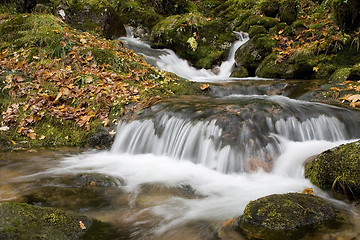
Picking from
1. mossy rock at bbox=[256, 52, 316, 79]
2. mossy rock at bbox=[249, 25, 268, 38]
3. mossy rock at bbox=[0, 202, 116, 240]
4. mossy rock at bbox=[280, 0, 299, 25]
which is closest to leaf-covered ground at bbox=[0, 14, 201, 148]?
mossy rock at bbox=[256, 52, 316, 79]

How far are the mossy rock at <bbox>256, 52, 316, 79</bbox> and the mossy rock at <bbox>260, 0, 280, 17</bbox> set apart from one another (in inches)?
226

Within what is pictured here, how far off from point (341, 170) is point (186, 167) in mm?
2254

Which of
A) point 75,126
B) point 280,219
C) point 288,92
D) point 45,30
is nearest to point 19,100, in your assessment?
point 75,126

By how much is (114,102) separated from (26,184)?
9.08 feet

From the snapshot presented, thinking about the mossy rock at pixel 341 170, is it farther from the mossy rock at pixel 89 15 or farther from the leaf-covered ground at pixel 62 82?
the mossy rock at pixel 89 15

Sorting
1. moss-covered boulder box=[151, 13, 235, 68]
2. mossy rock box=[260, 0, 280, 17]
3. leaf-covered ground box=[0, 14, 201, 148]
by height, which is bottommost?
leaf-covered ground box=[0, 14, 201, 148]

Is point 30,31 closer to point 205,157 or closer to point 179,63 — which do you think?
point 179,63

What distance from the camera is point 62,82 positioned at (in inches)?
266

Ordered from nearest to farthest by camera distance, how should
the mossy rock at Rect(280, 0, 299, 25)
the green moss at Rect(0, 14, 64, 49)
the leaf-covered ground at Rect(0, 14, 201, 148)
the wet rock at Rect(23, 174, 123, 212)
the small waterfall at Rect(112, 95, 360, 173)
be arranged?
the wet rock at Rect(23, 174, 123, 212)
the small waterfall at Rect(112, 95, 360, 173)
the leaf-covered ground at Rect(0, 14, 201, 148)
the green moss at Rect(0, 14, 64, 49)
the mossy rock at Rect(280, 0, 299, 25)

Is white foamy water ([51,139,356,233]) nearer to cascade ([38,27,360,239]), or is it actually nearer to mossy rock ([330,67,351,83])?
cascade ([38,27,360,239])

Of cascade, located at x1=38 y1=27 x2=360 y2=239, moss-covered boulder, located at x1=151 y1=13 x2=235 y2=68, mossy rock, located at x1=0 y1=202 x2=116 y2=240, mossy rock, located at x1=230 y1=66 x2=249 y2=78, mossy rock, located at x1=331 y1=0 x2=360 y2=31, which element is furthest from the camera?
moss-covered boulder, located at x1=151 y1=13 x2=235 y2=68

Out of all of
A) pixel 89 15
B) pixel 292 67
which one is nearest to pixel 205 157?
pixel 292 67

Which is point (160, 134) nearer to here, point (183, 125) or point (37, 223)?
point (183, 125)

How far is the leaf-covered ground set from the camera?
597 centimetres
